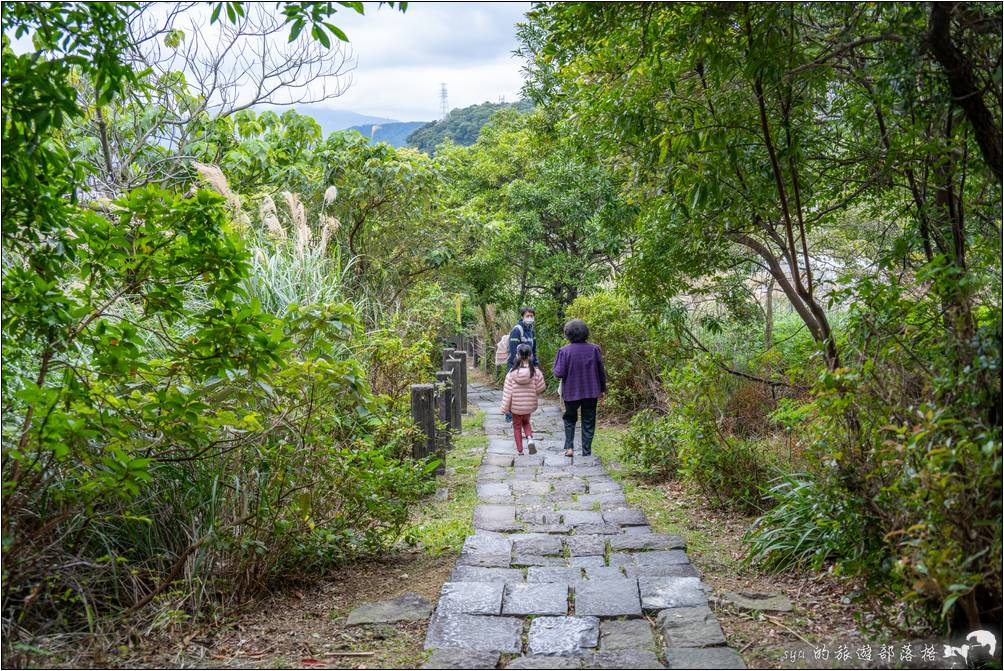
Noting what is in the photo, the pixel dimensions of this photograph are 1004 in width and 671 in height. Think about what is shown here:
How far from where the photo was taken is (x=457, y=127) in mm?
32125

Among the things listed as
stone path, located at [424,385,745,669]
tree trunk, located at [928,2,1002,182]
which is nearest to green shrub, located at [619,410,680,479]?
stone path, located at [424,385,745,669]

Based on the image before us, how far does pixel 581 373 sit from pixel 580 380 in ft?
0.24

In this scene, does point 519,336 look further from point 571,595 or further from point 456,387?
point 571,595

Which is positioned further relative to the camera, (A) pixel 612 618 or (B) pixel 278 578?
(B) pixel 278 578

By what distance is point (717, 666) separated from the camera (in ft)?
10.7

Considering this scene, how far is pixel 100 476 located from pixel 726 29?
3.53 m

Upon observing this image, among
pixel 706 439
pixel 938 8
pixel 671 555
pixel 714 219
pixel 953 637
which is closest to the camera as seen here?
pixel 953 637

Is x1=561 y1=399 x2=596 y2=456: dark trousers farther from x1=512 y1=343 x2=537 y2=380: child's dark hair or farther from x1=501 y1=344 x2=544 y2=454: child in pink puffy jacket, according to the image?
x1=512 y1=343 x2=537 y2=380: child's dark hair

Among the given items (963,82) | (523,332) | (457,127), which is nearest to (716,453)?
(963,82)

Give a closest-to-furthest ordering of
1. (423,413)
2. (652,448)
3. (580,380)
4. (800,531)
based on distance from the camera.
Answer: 1. (800,531)
2. (652,448)
3. (423,413)
4. (580,380)

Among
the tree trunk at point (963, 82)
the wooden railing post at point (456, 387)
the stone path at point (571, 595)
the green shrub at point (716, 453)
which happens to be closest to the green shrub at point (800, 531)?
the stone path at point (571, 595)

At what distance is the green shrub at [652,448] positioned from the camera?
22.7 feet

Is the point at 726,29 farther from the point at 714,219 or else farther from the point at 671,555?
the point at 671,555

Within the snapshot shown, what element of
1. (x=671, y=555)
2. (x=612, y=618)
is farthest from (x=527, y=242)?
(x=612, y=618)
